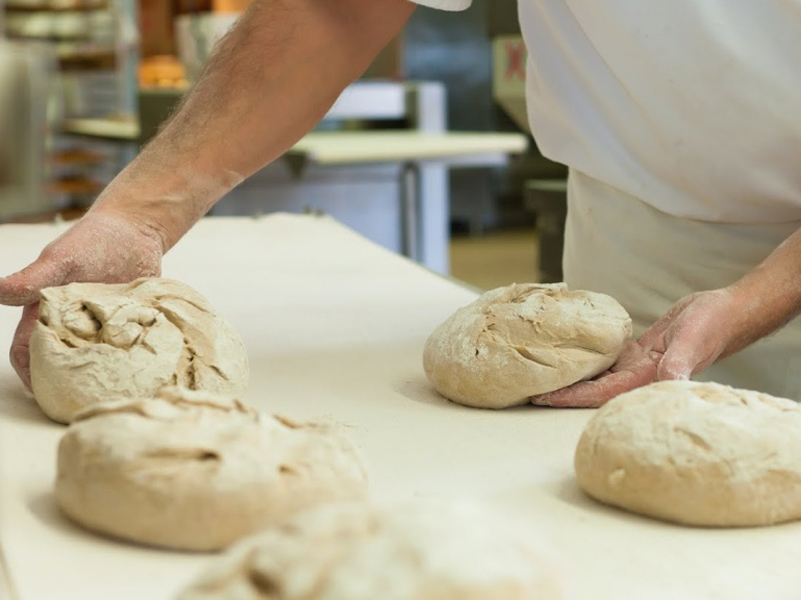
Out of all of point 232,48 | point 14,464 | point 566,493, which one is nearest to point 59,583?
point 14,464

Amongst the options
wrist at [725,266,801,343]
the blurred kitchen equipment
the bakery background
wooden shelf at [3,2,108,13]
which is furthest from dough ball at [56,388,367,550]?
wooden shelf at [3,2,108,13]

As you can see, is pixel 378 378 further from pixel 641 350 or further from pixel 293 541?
pixel 293 541

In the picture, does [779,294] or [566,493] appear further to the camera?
[779,294]

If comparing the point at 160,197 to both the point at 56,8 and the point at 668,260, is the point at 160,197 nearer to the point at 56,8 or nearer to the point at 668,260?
the point at 668,260

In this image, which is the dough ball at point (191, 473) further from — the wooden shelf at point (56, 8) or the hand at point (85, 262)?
the wooden shelf at point (56, 8)

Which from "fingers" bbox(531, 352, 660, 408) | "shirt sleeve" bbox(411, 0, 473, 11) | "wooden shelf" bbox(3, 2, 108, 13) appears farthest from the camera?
"wooden shelf" bbox(3, 2, 108, 13)

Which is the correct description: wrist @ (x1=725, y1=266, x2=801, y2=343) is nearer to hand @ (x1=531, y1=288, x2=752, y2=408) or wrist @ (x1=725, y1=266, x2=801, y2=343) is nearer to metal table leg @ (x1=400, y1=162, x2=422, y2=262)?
hand @ (x1=531, y1=288, x2=752, y2=408)

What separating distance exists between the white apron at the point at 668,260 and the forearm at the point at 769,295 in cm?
24

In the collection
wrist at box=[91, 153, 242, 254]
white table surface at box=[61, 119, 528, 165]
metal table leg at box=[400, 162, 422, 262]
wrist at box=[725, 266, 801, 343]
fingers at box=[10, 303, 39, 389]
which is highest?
wrist at box=[91, 153, 242, 254]

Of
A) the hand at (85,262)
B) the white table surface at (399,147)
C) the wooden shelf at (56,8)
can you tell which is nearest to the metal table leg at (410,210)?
the white table surface at (399,147)

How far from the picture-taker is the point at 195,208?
1.64 metres

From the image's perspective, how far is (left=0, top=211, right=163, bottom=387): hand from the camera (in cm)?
134

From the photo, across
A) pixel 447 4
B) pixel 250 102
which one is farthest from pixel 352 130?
pixel 250 102

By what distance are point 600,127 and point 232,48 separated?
0.66m
